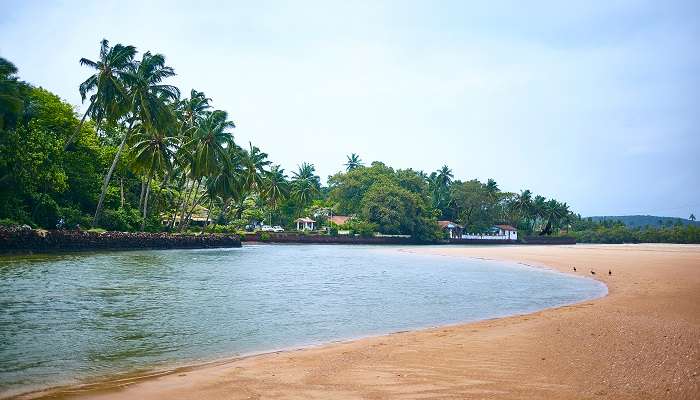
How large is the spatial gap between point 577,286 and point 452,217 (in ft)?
277

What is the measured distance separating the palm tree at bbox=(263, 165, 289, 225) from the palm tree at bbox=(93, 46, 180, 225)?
88.9 ft

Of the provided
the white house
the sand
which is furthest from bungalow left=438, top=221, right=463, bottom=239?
the sand

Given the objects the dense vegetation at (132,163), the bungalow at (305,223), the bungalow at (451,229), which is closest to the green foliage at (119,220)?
the dense vegetation at (132,163)

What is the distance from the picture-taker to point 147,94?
3997 centimetres

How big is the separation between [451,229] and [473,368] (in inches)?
3535

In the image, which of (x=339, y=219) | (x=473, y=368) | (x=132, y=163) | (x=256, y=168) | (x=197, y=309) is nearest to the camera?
(x=473, y=368)

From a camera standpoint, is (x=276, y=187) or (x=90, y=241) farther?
(x=276, y=187)

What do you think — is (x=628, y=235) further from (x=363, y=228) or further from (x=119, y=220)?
(x=119, y=220)

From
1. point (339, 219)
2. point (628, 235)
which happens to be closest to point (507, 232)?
point (628, 235)

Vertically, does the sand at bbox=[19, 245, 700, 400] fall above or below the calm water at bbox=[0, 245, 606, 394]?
above

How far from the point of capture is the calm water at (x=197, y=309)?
8164mm

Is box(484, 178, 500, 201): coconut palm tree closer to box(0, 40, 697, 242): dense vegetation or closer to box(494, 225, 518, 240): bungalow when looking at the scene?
box(494, 225, 518, 240): bungalow

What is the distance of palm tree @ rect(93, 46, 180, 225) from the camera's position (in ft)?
128

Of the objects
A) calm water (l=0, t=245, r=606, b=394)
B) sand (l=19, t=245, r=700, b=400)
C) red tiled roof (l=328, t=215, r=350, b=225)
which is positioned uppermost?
red tiled roof (l=328, t=215, r=350, b=225)
